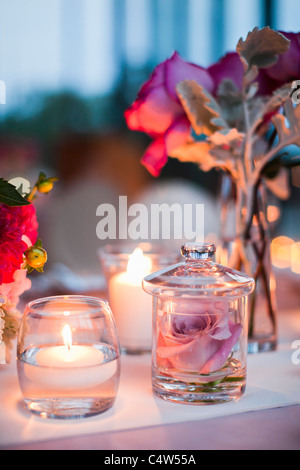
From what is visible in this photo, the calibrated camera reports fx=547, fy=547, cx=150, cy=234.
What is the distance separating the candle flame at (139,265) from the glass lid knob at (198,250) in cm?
21

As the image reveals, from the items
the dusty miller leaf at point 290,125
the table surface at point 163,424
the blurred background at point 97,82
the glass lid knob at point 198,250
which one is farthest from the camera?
the blurred background at point 97,82

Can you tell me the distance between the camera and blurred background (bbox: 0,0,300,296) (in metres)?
2.89

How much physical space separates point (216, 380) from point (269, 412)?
0.20ft

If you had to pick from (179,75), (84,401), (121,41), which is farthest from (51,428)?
(121,41)

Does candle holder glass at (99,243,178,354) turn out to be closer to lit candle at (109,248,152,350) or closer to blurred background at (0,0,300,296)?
lit candle at (109,248,152,350)

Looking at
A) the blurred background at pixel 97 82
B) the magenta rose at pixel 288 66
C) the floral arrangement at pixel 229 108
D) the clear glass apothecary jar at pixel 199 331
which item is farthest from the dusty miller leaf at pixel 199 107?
the blurred background at pixel 97 82

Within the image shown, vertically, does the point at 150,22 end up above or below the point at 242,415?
above

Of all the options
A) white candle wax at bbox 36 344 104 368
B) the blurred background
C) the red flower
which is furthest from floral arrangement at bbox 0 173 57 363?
the blurred background

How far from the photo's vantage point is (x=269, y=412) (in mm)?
544

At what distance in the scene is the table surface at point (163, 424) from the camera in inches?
18.6

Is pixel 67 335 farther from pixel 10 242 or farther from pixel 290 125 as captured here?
pixel 290 125

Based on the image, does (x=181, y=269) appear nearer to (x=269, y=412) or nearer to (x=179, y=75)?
(x=269, y=412)

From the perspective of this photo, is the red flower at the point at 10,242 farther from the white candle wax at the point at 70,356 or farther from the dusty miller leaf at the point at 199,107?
the dusty miller leaf at the point at 199,107

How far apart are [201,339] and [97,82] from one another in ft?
8.93
